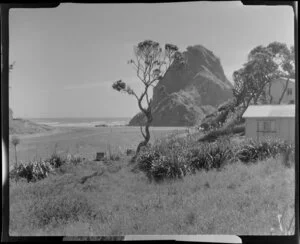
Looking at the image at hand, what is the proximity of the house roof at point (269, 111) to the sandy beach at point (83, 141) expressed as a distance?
0.81 m

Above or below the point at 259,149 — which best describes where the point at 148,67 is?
above

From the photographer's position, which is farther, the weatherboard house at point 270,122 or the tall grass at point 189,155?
the tall grass at point 189,155

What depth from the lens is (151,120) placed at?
404cm

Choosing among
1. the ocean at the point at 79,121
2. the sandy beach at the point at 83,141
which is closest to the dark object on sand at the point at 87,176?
the sandy beach at the point at 83,141

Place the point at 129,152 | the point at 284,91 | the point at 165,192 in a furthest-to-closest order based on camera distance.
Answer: the point at 129,152 < the point at 165,192 < the point at 284,91

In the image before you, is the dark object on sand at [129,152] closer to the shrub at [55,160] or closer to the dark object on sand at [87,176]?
the dark object on sand at [87,176]

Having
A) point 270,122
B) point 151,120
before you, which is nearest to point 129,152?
point 151,120

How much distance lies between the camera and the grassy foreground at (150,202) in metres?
3.88

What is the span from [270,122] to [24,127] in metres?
2.88

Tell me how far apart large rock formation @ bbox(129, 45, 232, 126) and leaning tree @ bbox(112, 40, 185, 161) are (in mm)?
60

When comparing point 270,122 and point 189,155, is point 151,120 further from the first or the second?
point 270,122

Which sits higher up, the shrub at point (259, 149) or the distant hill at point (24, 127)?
the distant hill at point (24, 127)

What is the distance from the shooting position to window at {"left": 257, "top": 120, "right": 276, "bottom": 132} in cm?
393

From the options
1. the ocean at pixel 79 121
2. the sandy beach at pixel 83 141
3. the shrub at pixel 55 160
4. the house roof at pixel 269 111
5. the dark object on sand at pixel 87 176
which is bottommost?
the dark object on sand at pixel 87 176
